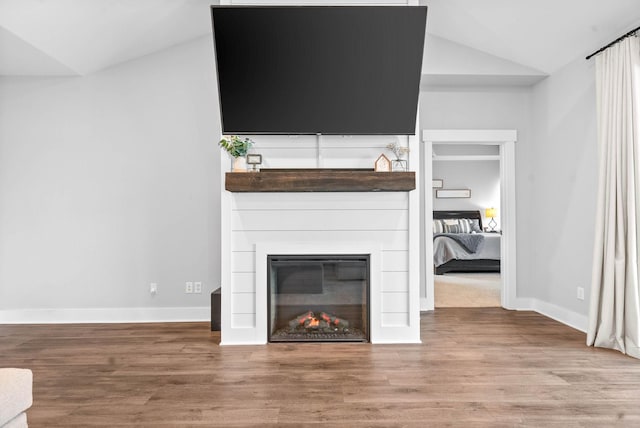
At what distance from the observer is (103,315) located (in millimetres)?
4234

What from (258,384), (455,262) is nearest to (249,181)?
(258,384)

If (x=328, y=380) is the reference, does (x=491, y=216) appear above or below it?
above

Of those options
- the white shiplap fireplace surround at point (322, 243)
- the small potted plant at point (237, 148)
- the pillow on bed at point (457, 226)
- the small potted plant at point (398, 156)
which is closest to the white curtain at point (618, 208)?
the white shiplap fireplace surround at point (322, 243)

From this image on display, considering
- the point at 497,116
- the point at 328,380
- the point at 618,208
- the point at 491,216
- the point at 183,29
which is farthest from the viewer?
the point at 491,216

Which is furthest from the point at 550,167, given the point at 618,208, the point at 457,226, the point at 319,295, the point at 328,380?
the point at 457,226

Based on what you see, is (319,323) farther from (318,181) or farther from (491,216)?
(491,216)

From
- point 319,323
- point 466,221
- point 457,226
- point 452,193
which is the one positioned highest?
point 452,193

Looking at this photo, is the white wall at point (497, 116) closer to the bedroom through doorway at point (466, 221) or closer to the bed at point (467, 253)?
the bedroom through doorway at point (466, 221)

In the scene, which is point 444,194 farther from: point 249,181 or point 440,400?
point 440,400

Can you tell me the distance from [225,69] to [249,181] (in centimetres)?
91

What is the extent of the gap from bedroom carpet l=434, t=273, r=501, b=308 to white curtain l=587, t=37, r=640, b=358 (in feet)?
5.49

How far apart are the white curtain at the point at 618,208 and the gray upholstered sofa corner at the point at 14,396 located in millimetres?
3753

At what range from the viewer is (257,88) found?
10.9ft

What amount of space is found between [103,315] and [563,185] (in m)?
4.88
